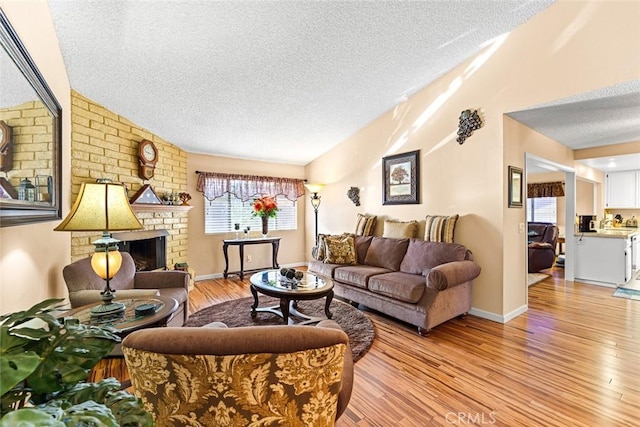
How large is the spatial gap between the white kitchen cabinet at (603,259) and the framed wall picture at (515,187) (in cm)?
254

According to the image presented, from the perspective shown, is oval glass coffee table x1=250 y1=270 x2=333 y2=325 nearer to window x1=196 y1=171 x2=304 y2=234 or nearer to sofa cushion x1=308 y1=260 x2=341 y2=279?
sofa cushion x1=308 y1=260 x2=341 y2=279

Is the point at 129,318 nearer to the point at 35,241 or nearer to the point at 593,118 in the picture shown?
the point at 35,241

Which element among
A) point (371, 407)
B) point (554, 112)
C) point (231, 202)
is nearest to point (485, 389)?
point (371, 407)

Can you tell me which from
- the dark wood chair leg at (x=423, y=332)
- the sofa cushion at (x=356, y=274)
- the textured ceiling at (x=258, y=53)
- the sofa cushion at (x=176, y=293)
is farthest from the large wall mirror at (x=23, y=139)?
the dark wood chair leg at (x=423, y=332)

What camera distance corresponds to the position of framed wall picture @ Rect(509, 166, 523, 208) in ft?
10.7

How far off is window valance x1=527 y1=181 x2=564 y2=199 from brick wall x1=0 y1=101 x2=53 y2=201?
9.14 metres

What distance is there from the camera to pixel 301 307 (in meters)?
3.60

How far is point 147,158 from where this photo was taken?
389 centimetres

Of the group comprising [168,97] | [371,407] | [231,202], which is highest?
[168,97]

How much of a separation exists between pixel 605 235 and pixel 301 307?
5.04 metres

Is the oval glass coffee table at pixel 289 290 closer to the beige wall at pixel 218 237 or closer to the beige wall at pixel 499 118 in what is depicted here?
the beige wall at pixel 499 118

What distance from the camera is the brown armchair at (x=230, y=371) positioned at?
924 mm

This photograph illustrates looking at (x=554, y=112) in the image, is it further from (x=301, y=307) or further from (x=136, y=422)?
(x=136, y=422)

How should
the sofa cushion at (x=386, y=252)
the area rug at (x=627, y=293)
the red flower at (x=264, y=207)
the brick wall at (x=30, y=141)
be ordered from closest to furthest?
the brick wall at (x=30, y=141)
the sofa cushion at (x=386, y=252)
the area rug at (x=627, y=293)
the red flower at (x=264, y=207)
